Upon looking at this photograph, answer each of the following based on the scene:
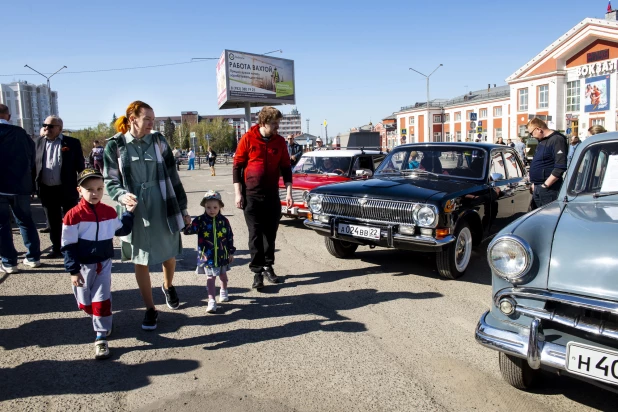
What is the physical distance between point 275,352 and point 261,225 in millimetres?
1915

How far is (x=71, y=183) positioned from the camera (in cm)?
645

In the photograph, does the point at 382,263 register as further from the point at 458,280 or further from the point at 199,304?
the point at 199,304

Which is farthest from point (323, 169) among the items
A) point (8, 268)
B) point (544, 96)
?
point (544, 96)

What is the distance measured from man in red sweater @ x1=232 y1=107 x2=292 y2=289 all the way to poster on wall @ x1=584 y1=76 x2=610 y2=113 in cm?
5261

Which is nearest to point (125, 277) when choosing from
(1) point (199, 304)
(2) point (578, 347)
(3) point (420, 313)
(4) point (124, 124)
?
(1) point (199, 304)

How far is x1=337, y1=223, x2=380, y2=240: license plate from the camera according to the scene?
5.46 meters

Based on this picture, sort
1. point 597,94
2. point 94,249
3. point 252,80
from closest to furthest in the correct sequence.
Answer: point 94,249
point 252,80
point 597,94

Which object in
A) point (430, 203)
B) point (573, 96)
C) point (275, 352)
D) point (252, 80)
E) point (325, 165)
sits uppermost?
point (252, 80)

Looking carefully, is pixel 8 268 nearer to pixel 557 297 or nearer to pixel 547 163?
pixel 557 297

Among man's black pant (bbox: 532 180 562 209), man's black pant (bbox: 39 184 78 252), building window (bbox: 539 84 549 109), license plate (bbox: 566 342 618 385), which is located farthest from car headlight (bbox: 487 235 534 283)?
building window (bbox: 539 84 549 109)

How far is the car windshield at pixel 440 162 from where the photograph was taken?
251 inches

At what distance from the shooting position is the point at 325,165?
959 centimetres

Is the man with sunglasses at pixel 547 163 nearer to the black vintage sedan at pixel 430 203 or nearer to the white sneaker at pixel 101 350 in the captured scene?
the black vintage sedan at pixel 430 203

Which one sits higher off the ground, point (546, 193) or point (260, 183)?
point (260, 183)
